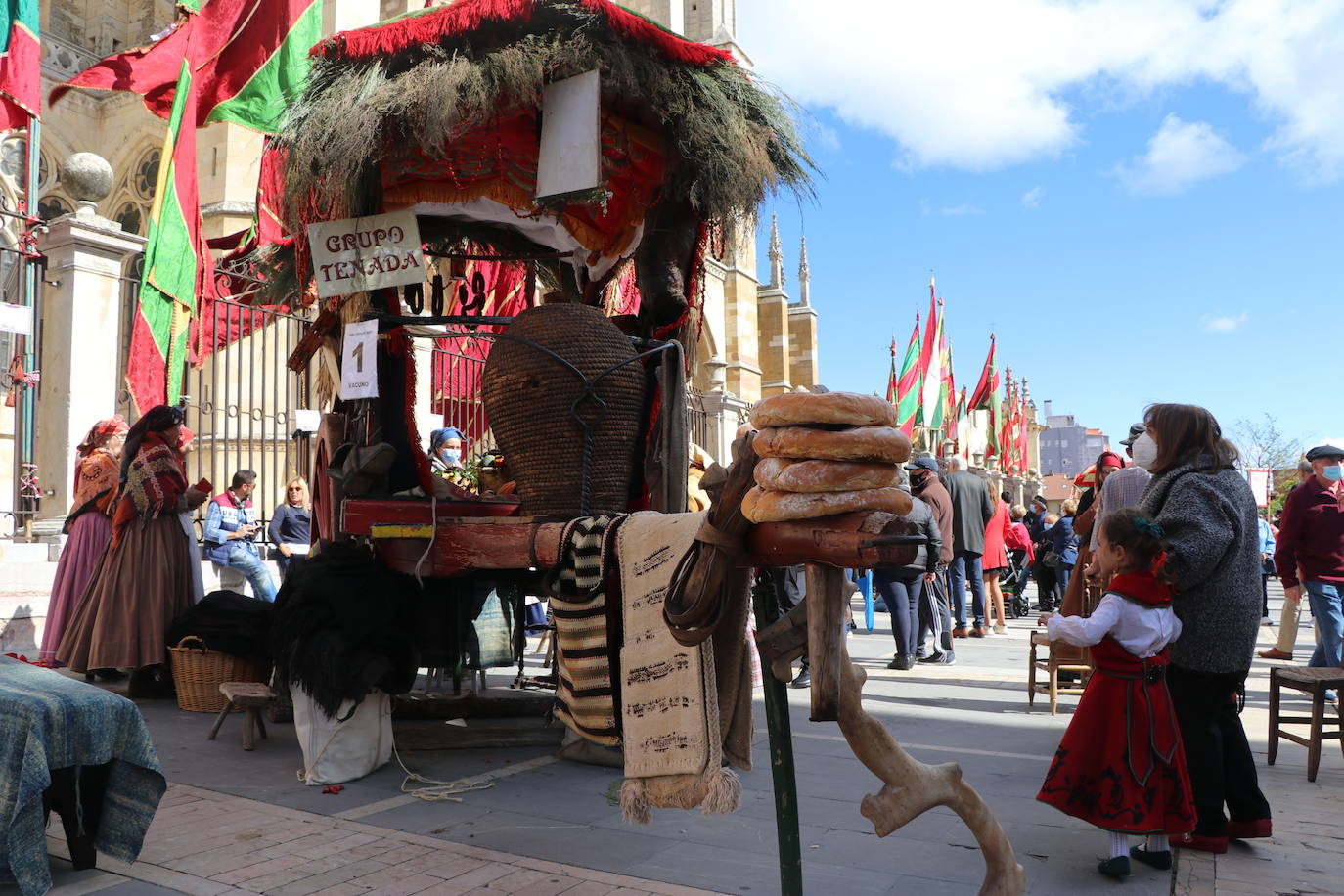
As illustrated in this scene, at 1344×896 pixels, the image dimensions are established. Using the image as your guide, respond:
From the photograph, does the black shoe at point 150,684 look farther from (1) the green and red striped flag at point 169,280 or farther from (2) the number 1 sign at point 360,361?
(2) the number 1 sign at point 360,361

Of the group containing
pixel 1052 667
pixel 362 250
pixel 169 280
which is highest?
pixel 169 280

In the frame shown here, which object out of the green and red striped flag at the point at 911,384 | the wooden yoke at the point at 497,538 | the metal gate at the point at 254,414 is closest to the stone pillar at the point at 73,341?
the metal gate at the point at 254,414

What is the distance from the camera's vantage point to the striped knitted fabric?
3.27 meters

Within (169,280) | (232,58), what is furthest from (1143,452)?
(232,58)

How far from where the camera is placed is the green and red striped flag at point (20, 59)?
25.4ft

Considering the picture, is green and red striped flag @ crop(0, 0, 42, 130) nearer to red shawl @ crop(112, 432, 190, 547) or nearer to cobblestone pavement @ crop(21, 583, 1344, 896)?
red shawl @ crop(112, 432, 190, 547)

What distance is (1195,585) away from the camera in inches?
147

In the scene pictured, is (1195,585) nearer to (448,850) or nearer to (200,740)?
(448,850)

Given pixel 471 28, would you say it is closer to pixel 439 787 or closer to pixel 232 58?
pixel 439 787

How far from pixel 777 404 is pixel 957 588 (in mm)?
9186

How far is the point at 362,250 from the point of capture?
16.4 feet

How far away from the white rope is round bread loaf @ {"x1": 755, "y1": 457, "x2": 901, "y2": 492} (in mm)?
2791

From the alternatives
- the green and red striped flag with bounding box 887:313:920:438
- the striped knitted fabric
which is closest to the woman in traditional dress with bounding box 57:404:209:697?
the striped knitted fabric

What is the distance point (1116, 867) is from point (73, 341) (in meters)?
8.51
